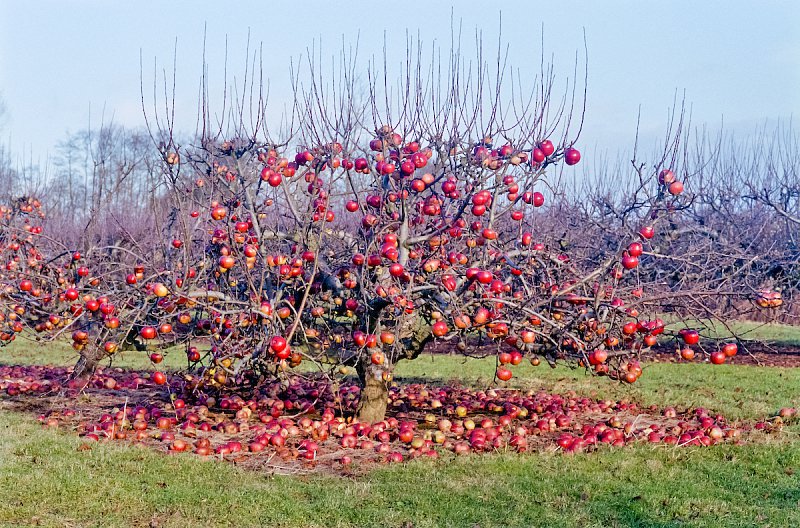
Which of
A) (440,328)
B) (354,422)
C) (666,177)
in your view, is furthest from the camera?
(354,422)

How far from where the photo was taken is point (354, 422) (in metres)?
6.46

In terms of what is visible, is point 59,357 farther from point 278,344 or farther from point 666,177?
point 666,177

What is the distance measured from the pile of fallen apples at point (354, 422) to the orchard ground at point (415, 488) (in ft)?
0.76

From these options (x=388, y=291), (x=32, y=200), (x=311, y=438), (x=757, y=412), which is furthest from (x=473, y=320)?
(x=32, y=200)

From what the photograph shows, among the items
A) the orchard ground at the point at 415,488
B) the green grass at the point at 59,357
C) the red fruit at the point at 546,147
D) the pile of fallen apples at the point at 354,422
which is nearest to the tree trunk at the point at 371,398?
the pile of fallen apples at the point at 354,422

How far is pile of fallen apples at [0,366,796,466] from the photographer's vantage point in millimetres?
5867

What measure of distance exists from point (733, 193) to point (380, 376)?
39.2 ft

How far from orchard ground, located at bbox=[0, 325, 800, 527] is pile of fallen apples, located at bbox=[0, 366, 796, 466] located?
9.1 inches

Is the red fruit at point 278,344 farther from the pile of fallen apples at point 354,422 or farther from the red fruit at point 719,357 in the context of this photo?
the red fruit at point 719,357

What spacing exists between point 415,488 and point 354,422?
1.71 meters

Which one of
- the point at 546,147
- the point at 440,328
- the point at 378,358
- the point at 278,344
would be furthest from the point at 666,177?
the point at 278,344

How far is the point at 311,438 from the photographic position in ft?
20.1

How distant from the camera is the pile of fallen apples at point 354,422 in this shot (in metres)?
5.87

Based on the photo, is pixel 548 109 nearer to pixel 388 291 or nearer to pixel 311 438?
pixel 388 291
